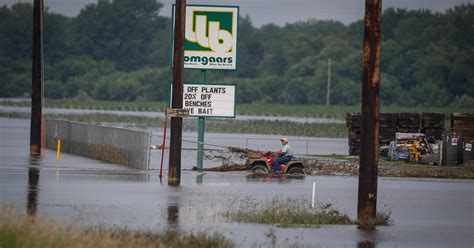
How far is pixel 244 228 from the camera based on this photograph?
2198 centimetres

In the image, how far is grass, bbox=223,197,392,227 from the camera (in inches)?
917

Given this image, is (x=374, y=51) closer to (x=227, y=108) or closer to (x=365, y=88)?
(x=365, y=88)

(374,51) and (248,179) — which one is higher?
(374,51)

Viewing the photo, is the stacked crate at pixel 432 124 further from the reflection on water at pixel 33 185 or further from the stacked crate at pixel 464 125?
the reflection on water at pixel 33 185

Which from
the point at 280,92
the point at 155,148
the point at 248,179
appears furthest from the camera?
the point at 280,92

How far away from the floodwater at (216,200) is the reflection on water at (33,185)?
25mm

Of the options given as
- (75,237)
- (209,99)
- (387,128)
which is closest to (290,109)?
(387,128)

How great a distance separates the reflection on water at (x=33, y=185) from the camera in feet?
77.0

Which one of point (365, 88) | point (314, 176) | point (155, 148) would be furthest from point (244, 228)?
point (155, 148)

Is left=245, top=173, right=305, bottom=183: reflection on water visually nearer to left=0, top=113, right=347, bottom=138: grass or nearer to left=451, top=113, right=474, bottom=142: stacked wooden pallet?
left=451, top=113, right=474, bottom=142: stacked wooden pallet

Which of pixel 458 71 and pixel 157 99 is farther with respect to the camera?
pixel 157 99

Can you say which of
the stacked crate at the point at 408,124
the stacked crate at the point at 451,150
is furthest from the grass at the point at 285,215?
the stacked crate at the point at 408,124

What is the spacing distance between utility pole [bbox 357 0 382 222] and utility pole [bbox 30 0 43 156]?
66.5ft

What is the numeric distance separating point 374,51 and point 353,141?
2953 cm
